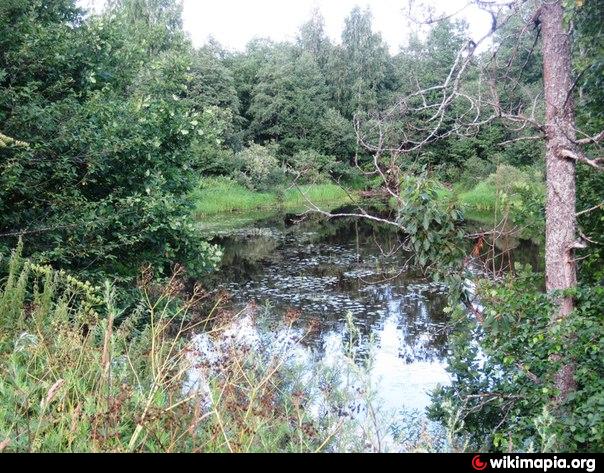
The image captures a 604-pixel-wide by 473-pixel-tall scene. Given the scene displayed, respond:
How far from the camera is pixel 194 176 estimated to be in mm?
10586

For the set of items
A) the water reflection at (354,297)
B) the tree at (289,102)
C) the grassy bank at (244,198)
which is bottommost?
the water reflection at (354,297)

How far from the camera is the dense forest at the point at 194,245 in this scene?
3557mm

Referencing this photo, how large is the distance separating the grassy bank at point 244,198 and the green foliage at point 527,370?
2387cm

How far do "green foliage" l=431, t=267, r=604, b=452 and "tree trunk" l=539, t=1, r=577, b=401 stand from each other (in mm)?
371

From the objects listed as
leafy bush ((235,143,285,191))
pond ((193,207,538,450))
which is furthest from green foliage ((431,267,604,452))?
leafy bush ((235,143,285,191))

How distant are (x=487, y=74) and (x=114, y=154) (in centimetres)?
566

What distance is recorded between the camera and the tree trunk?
5.80 m

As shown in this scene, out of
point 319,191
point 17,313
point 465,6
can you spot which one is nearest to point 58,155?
point 17,313

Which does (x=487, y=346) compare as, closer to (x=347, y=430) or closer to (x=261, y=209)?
(x=347, y=430)

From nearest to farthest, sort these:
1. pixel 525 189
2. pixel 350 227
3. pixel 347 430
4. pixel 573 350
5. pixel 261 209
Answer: pixel 347 430 → pixel 573 350 → pixel 525 189 → pixel 350 227 → pixel 261 209

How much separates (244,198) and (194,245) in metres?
23.1

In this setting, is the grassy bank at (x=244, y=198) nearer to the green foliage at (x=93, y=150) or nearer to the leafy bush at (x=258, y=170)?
the leafy bush at (x=258, y=170)
